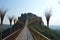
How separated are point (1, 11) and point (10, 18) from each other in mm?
8027

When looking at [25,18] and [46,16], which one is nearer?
[46,16]

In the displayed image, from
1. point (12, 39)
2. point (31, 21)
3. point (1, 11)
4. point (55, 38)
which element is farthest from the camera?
point (31, 21)

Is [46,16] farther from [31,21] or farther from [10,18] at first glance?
[10,18]

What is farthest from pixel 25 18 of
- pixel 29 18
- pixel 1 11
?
pixel 1 11

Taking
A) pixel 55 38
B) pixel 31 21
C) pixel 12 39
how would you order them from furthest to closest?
pixel 31 21 → pixel 55 38 → pixel 12 39

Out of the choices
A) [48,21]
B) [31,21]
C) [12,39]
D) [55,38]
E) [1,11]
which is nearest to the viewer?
[12,39]

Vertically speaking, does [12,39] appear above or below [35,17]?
below

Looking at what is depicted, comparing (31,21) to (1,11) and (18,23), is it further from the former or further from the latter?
(1,11)

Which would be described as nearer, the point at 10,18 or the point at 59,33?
the point at 59,33

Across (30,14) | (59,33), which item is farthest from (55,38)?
(30,14)

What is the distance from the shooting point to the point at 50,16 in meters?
21.6

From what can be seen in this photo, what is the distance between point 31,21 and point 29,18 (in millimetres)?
968

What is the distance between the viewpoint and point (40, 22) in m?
25.0

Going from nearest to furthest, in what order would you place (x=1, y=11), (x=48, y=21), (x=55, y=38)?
(x=55, y=38), (x=1, y=11), (x=48, y=21)
